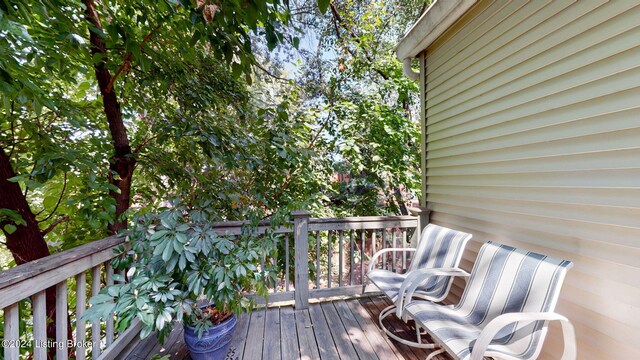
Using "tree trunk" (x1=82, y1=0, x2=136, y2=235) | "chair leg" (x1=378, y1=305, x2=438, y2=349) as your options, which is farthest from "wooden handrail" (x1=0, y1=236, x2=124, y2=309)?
"chair leg" (x1=378, y1=305, x2=438, y2=349)

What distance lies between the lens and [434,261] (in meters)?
2.43

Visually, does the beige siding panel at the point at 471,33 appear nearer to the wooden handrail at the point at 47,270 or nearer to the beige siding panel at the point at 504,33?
the beige siding panel at the point at 504,33

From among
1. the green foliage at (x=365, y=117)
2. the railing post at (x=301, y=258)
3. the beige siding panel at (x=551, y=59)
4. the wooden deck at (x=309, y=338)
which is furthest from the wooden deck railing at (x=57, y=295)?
Answer: the green foliage at (x=365, y=117)

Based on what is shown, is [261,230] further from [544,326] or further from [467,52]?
[467,52]

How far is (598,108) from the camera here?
1.45 metres

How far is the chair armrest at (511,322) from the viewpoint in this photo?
1.35 meters

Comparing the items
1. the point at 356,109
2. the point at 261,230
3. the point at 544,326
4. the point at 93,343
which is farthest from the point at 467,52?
the point at 93,343

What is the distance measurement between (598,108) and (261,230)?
2.76 metres

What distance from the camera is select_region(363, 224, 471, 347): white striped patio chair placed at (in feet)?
6.83

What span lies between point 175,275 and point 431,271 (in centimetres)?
192

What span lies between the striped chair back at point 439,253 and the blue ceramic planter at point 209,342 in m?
1.75

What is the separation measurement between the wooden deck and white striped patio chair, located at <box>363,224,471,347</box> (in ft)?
0.47

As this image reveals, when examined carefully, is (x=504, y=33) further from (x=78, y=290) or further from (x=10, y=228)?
(x=10, y=228)

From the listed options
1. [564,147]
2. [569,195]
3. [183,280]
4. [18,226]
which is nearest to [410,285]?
[569,195]
